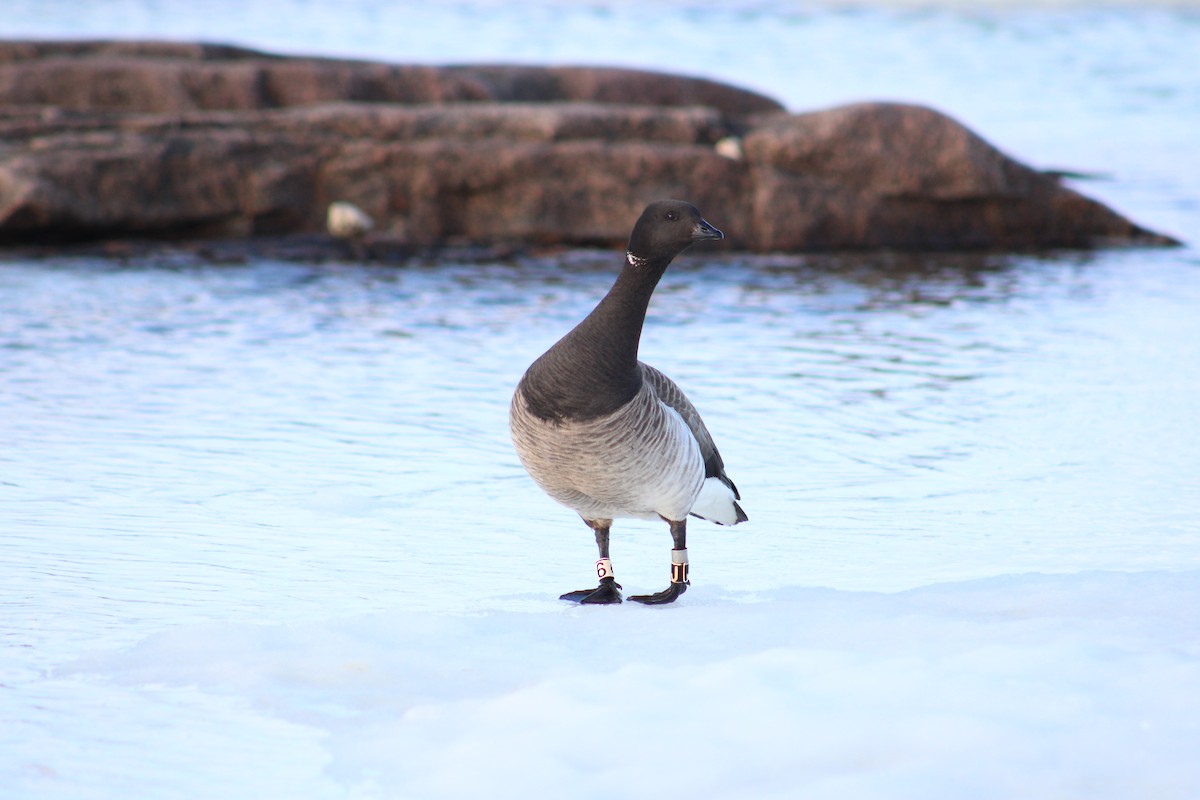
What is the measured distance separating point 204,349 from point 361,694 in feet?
21.2

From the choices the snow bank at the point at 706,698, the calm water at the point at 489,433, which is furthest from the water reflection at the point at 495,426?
the snow bank at the point at 706,698

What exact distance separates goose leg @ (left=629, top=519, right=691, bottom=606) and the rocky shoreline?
9.68m

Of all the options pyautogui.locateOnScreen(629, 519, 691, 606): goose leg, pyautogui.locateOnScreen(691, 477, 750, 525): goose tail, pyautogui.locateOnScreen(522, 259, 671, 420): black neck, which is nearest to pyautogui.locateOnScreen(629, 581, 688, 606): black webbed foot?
pyautogui.locateOnScreen(629, 519, 691, 606): goose leg

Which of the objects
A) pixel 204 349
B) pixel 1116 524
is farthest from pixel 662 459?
pixel 204 349

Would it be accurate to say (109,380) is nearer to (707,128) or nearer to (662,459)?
(662,459)

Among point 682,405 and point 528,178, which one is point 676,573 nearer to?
point 682,405

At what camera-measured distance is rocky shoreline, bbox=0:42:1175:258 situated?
1440 centimetres

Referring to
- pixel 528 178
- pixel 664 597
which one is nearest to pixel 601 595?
pixel 664 597

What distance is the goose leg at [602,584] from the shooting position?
5.50 m

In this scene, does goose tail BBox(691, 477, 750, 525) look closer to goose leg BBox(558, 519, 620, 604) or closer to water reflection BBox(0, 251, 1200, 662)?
water reflection BBox(0, 251, 1200, 662)

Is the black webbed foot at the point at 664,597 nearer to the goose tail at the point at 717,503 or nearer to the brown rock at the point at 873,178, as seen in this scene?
the goose tail at the point at 717,503

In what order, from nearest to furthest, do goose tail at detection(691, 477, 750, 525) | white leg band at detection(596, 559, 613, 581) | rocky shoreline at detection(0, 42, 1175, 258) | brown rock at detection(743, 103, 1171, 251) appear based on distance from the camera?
white leg band at detection(596, 559, 613, 581), goose tail at detection(691, 477, 750, 525), rocky shoreline at detection(0, 42, 1175, 258), brown rock at detection(743, 103, 1171, 251)

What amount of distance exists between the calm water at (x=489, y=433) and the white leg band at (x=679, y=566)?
0.38 metres

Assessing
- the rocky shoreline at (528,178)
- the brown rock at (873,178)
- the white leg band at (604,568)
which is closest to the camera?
the white leg band at (604,568)
